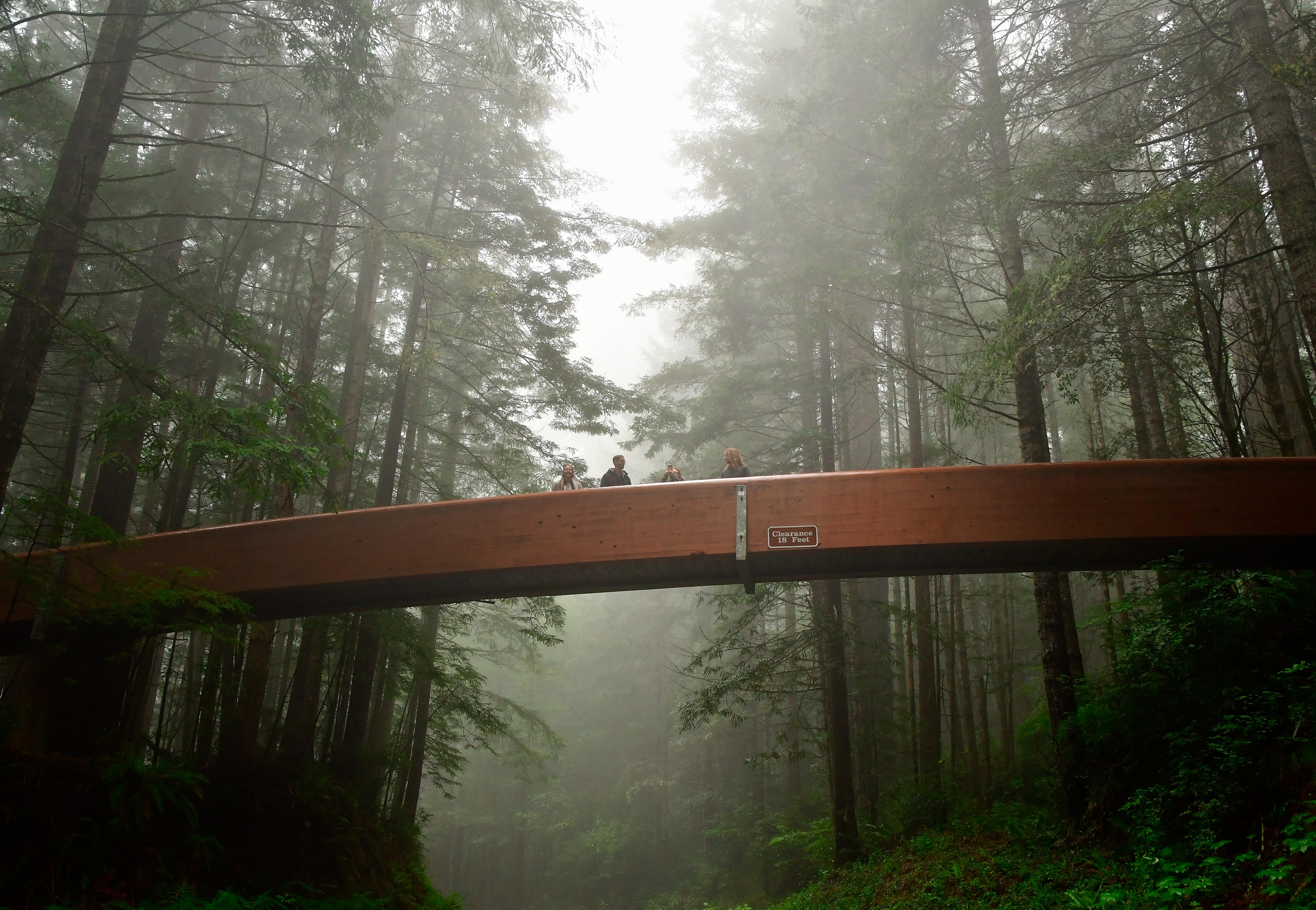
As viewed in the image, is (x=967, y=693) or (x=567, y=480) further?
(x=967, y=693)

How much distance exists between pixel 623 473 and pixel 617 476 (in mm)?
73

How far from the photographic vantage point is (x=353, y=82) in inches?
254

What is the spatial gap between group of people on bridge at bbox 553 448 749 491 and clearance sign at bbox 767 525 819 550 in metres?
2.17

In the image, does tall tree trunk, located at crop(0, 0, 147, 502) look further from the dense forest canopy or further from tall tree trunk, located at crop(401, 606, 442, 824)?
tall tree trunk, located at crop(401, 606, 442, 824)

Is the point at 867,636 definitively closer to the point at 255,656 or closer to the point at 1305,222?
the point at 1305,222

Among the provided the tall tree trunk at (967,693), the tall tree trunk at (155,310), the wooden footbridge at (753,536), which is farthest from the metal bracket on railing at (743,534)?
the tall tree trunk at (967,693)

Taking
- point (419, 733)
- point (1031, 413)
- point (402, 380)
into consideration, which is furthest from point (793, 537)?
point (419, 733)

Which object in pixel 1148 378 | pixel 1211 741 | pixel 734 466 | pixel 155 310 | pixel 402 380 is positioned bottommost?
pixel 1211 741

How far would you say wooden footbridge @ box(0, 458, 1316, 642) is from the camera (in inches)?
200

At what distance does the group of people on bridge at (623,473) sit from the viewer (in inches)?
308

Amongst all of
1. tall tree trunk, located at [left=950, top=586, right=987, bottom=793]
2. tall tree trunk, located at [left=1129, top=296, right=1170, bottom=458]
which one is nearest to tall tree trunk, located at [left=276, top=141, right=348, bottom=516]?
tall tree trunk, located at [left=1129, top=296, right=1170, bottom=458]

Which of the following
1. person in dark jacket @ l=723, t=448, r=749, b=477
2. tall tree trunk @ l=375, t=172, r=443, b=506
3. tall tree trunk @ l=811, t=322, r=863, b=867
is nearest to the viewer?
person in dark jacket @ l=723, t=448, r=749, b=477

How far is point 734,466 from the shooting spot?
7883 millimetres

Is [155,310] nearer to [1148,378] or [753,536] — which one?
[753,536]
